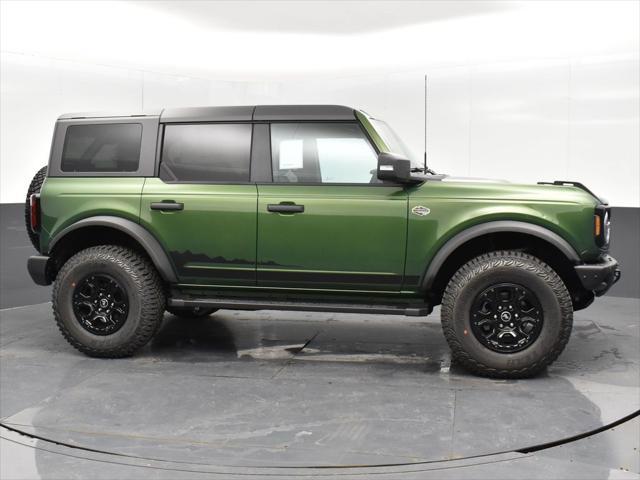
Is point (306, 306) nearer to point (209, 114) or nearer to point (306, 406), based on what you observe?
point (306, 406)

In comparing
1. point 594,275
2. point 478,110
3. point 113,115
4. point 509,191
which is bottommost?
point 594,275

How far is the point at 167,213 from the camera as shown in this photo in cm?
552

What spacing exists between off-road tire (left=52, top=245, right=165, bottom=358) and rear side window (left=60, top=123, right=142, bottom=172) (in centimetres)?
63

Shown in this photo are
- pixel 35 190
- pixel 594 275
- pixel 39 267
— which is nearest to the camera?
pixel 594 275

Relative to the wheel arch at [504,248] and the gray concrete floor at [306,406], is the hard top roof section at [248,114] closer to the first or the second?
the wheel arch at [504,248]

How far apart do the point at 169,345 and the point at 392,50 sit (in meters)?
5.19

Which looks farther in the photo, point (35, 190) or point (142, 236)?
point (35, 190)

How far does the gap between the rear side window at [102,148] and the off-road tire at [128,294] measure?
2.07ft

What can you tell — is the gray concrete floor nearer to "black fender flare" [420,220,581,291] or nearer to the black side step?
the black side step

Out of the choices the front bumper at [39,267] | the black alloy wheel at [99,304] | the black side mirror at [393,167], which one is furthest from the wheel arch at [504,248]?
the front bumper at [39,267]

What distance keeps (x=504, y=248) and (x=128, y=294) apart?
9.03ft

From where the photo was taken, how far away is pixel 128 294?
5.55 m

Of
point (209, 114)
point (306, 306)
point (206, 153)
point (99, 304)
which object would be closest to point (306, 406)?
point (306, 306)

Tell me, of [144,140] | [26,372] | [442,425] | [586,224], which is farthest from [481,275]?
[26,372]
